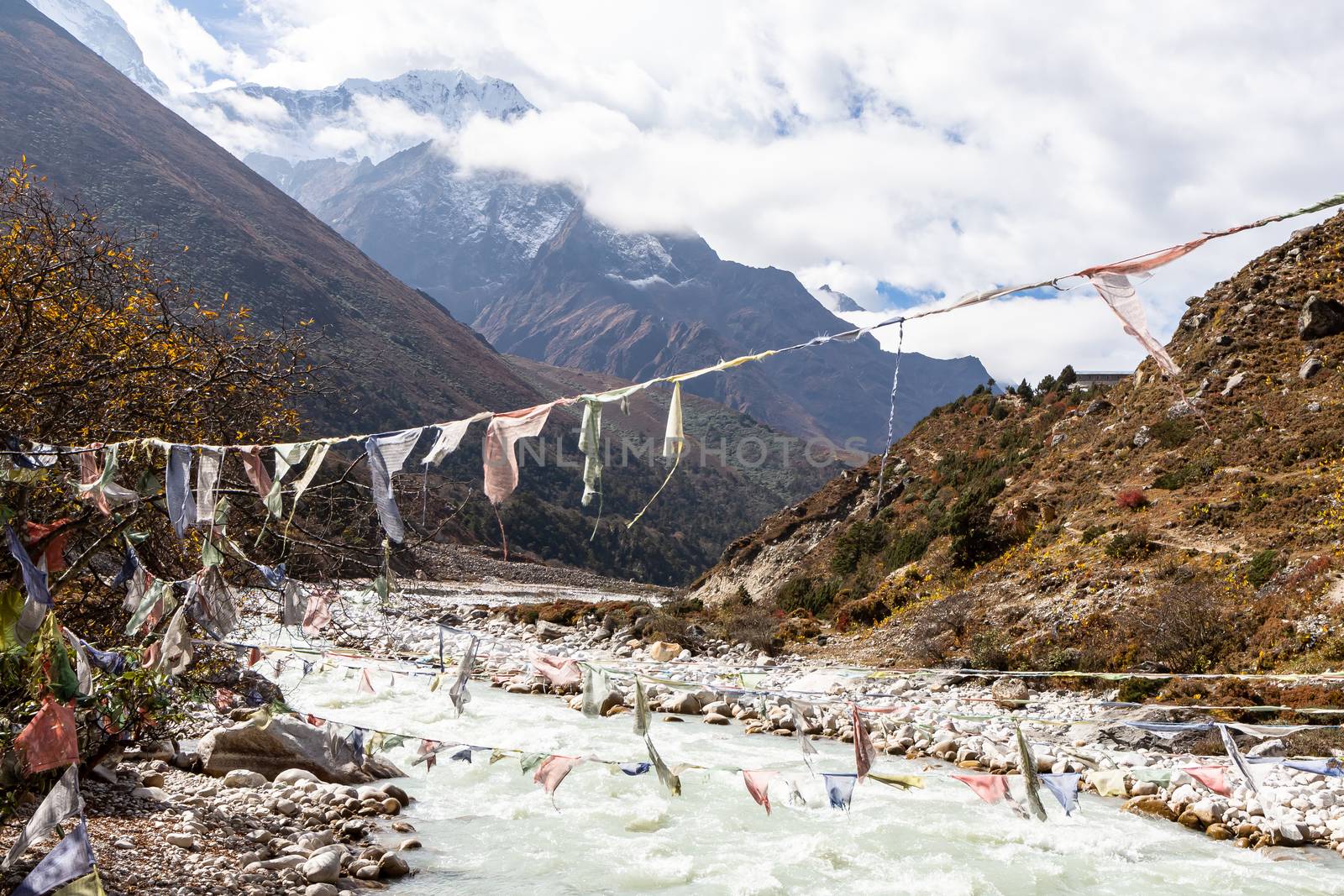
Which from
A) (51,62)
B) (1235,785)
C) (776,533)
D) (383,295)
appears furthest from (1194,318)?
(51,62)

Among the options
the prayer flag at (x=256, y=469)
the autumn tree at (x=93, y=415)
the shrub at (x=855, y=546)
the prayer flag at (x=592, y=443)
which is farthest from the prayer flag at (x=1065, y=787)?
the shrub at (x=855, y=546)

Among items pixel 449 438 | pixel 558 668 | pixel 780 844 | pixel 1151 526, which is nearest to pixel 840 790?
pixel 780 844

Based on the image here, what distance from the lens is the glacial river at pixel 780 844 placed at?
6.80 metres

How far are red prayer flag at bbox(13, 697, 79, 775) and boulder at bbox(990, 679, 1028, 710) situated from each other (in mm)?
11489

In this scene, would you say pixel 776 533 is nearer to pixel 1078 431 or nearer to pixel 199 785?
pixel 1078 431

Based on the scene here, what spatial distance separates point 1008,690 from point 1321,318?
12.1 metres

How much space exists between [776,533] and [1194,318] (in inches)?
575

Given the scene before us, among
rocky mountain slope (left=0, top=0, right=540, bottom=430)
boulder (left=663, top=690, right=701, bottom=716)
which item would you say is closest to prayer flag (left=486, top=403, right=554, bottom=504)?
boulder (left=663, top=690, right=701, bottom=716)

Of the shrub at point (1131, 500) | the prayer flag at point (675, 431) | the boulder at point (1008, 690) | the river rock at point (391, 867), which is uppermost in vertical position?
the shrub at point (1131, 500)

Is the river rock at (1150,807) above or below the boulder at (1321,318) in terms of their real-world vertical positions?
below

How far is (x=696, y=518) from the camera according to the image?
9188 centimetres

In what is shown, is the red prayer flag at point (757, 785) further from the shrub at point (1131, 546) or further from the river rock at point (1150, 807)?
the shrub at point (1131, 546)

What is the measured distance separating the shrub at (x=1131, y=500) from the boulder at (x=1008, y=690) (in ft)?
18.5

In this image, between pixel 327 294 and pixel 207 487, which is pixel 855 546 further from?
pixel 327 294
